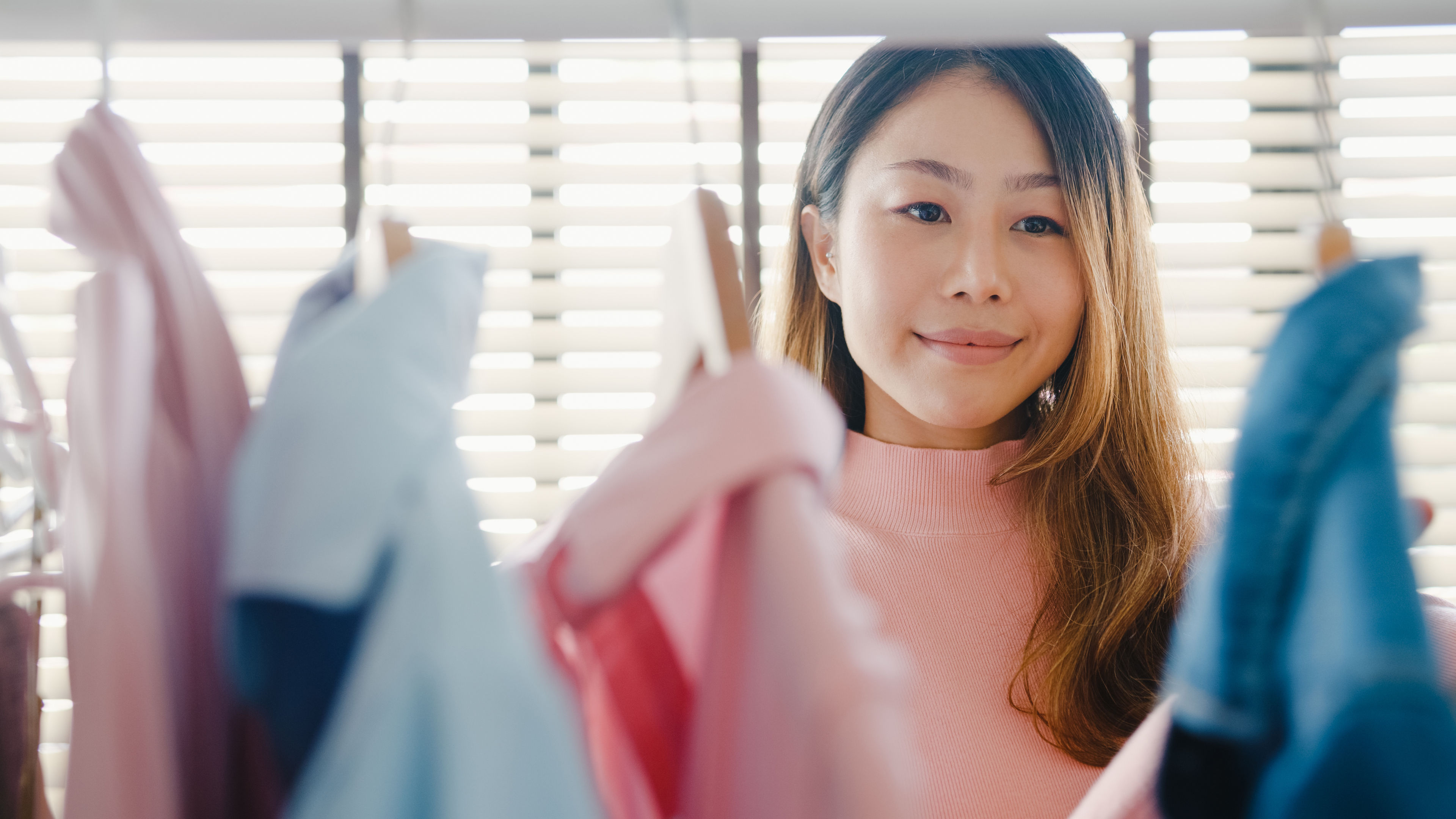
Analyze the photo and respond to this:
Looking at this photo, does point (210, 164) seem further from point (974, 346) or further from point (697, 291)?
point (697, 291)

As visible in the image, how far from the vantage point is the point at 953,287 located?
0.82 m

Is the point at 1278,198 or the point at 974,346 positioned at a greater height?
the point at 1278,198

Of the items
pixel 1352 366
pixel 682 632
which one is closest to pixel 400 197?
pixel 682 632

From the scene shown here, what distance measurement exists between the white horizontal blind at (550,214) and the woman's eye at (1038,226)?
0.97 m

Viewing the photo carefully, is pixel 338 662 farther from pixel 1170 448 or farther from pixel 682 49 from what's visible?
pixel 1170 448

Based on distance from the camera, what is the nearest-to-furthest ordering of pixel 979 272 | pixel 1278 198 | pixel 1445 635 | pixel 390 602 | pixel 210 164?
pixel 390 602 → pixel 1445 635 → pixel 979 272 → pixel 210 164 → pixel 1278 198

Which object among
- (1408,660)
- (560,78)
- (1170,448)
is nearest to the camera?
(1408,660)

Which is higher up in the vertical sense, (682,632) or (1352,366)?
(1352,366)

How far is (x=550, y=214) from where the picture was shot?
1.81 metres

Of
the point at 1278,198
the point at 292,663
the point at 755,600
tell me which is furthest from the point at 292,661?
the point at 1278,198

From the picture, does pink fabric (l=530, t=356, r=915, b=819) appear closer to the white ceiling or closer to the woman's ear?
the white ceiling

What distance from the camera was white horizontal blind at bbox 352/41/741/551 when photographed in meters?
1.79

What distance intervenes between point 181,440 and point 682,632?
0.72ft

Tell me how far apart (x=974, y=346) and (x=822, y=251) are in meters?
0.25
